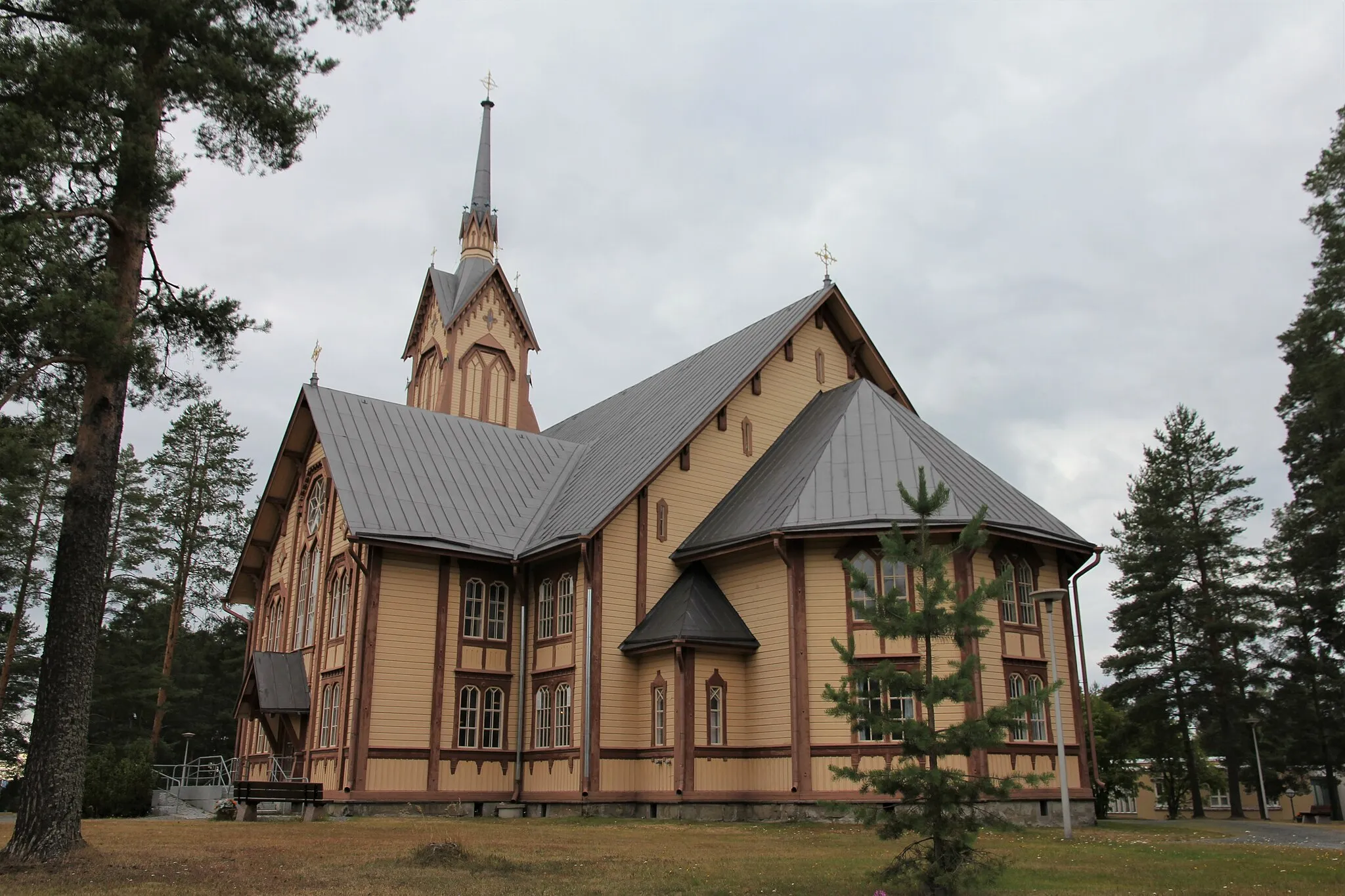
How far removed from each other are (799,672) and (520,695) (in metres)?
6.72

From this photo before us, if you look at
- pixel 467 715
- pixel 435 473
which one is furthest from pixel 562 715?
pixel 435 473

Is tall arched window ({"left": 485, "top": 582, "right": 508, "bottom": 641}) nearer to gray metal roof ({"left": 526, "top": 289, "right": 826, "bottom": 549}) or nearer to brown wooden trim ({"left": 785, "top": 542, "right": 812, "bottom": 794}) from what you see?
gray metal roof ({"left": 526, "top": 289, "right": 826, "bottom": 549})

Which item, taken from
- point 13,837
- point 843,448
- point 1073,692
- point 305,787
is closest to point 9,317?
point 13,837

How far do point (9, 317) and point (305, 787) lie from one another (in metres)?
11.7

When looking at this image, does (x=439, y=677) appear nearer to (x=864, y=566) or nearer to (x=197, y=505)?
(x=864, y=566)

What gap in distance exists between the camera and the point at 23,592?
3694cm

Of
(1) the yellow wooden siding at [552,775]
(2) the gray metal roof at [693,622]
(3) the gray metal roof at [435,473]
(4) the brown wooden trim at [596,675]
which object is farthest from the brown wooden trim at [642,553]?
(1) the yellow wooden siding at [552,775]

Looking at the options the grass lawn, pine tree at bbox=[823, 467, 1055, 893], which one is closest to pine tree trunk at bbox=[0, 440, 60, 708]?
the grass lawn

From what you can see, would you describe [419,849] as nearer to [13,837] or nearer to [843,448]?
[13,837]

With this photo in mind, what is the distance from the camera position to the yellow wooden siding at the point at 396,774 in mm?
21859

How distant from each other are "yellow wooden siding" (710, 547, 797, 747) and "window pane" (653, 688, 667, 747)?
42.6 inches

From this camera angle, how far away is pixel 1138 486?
39.5 metres

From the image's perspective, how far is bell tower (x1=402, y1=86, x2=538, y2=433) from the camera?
124 feet

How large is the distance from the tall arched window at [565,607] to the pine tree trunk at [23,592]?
21307mm
